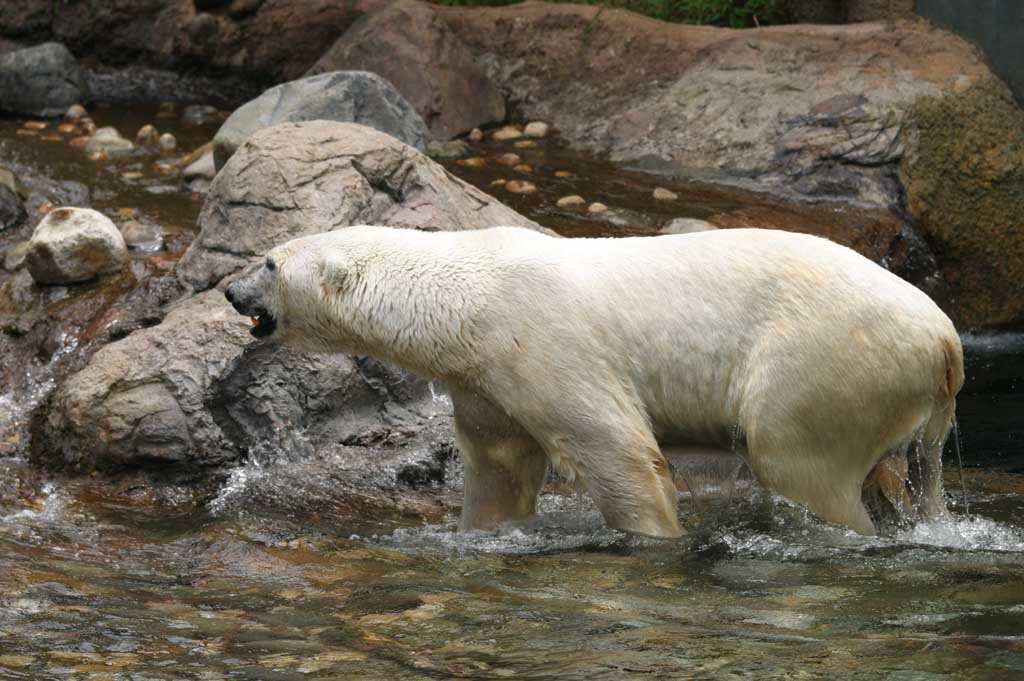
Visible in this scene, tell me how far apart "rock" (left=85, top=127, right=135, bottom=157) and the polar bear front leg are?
6.18 meters

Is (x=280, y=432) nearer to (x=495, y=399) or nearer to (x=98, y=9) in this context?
(x=495, y=399)

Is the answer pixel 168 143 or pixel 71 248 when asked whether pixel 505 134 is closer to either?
pixel 168 143

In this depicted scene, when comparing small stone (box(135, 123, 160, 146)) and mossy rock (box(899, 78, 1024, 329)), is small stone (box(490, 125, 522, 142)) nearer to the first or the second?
small stone (box(135, 123, 160, 146))

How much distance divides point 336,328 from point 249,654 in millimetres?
1562

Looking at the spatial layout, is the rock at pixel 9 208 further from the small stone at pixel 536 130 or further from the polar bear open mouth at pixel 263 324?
the polar bear open mouth at pixel 263 324

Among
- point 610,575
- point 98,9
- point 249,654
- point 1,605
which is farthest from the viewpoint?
point 98,9

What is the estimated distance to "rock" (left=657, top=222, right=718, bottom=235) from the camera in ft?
25.8

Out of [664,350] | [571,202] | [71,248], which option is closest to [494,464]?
[664,350]

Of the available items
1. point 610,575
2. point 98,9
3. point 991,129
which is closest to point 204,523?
point 610,575

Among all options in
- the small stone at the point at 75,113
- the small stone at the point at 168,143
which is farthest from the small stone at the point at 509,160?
the small stone at the point at 75,113

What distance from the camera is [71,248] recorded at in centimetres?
667

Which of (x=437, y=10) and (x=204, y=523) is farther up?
(x=437, y=10)

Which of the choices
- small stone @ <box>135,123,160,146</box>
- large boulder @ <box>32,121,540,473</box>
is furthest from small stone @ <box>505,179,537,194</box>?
small stone @ <box>135,123,160,146</box>

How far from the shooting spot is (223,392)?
5570 millimetres
